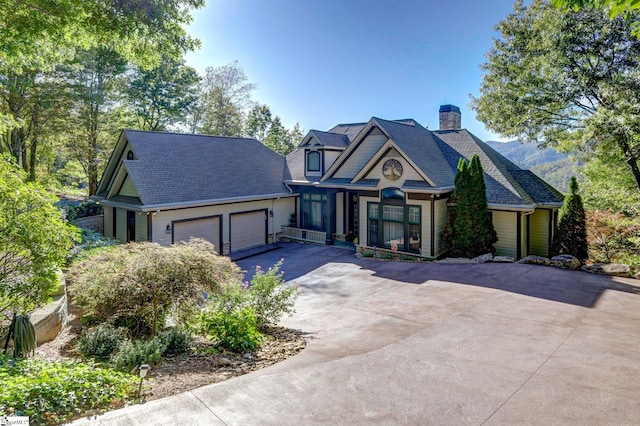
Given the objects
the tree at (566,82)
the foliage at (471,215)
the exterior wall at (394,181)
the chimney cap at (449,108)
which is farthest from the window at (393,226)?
the chimney cap at (449,108)

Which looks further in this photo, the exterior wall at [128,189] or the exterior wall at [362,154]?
the exterior wall at [362,154]

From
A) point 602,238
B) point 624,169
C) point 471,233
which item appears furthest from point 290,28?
point 624,169

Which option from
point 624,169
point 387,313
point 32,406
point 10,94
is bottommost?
point 387,313

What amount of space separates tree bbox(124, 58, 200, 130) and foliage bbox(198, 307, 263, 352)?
29435 mm

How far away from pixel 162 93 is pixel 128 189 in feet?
62.2

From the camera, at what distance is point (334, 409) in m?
4.41

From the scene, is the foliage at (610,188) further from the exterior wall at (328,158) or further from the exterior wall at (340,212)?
the exterior wall at (328,158)

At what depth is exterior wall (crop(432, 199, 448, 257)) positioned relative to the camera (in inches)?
639

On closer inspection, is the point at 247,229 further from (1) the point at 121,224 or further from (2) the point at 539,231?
(2) the point at 539,231

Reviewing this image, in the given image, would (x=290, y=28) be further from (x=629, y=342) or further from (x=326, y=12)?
(x=629, y=342)

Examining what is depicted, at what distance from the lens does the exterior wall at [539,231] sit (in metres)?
17.1

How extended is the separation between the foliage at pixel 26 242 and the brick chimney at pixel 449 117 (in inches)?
865

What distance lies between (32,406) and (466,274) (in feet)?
40.7

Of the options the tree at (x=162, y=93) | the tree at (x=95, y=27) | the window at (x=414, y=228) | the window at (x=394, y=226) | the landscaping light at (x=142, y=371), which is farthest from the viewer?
the tree at (x=162, y=93)
